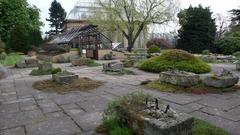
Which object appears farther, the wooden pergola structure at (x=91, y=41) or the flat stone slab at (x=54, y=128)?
the wooden pergola structure at (x=91, y=41)

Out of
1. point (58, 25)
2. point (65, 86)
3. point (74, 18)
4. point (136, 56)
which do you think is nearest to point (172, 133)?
point (65, 86)

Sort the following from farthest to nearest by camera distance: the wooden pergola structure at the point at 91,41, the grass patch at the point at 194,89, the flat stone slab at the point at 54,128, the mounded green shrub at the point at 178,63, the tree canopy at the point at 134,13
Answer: the tree canopy at the point at 134,13, the wooden pergola structure at the point at 91,41, the mounded green shrub at the point at 178,63, the grass patch at the point at 194,89, the flat stone slab at the point at 54,128

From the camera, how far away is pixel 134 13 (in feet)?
80.0

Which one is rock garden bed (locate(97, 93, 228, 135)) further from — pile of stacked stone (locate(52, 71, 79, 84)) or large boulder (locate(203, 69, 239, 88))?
pile of stacked stone (locate(52, 71, 79, 84))

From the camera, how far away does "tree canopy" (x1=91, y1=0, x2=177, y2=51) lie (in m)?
24.5

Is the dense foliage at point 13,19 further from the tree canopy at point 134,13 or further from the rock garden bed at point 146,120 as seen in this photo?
the rock garden bed at point 146,120

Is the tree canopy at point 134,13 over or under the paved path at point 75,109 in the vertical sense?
over

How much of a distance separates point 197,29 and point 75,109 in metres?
25.7

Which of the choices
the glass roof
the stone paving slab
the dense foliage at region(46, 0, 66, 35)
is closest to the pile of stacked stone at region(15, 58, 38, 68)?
the stone paving slab

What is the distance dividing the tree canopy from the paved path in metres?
18.8

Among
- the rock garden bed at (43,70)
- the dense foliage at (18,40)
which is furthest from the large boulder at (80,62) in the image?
the dense foliage at (18,40)

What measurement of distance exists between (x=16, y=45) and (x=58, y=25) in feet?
90.4

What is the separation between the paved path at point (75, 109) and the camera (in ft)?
12.1

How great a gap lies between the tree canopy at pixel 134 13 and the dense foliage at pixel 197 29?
313 cm
